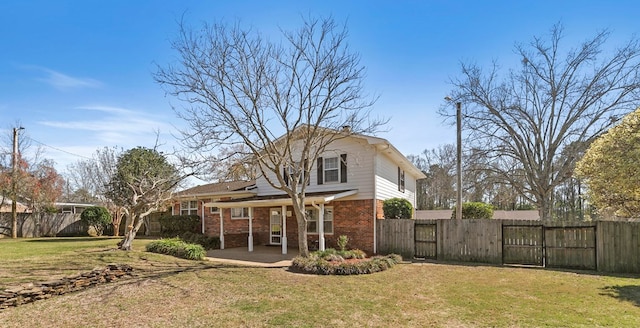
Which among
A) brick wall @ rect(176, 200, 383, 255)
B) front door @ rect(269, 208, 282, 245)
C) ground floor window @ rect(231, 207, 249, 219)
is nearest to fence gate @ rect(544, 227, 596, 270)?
brick wall @ rect(176, 200, 383, 255)

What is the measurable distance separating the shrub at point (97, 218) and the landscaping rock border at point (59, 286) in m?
18.3

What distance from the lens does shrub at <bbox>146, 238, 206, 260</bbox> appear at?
14008 mm

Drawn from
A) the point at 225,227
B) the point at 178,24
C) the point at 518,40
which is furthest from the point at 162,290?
the point at 518,40

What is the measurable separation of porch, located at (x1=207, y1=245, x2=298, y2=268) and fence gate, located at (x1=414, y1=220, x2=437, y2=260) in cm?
534

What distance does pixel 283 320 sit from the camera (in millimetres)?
6660

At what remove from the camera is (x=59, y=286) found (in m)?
8.67

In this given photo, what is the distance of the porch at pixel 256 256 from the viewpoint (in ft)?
44.0

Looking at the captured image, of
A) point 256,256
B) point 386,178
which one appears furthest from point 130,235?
point 386,178

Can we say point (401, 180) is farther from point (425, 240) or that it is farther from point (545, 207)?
point (545, 207)

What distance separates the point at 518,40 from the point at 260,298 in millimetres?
21548

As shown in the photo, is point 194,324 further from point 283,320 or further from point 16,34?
point 16,34

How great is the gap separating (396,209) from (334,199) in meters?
3.08

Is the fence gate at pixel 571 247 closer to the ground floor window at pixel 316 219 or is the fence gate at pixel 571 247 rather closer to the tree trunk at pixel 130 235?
the ground floor window at pixel 316 219

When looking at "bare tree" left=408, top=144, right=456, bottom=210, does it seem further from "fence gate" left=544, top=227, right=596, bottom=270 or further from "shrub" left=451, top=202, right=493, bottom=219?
"fence gate" left=544, top=227, right=596, bottom=270
